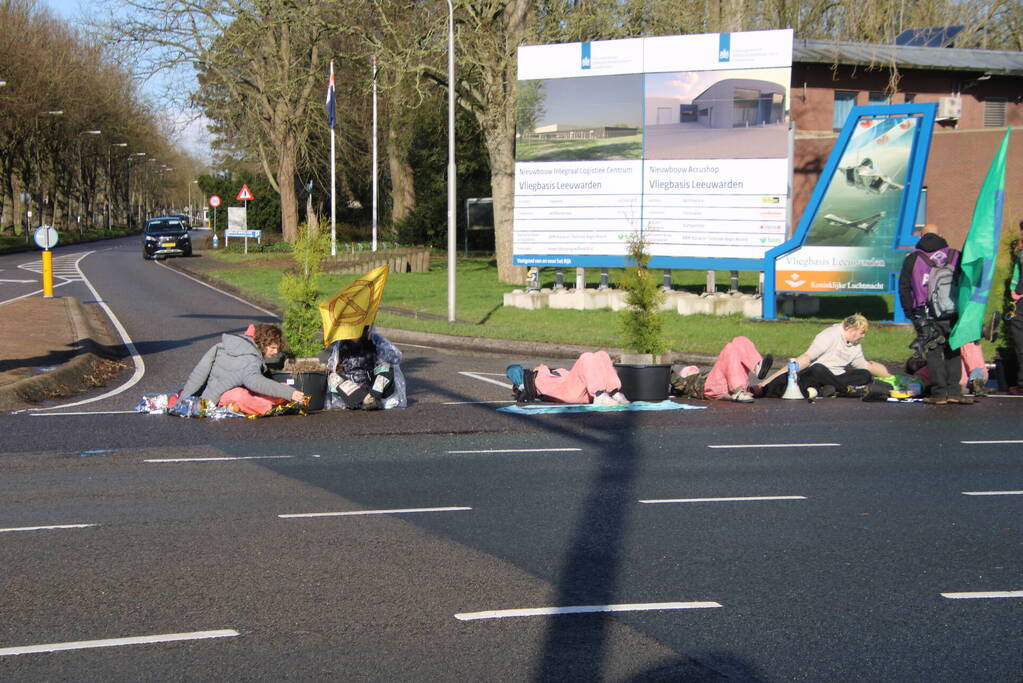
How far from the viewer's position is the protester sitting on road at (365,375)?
12.7 meters

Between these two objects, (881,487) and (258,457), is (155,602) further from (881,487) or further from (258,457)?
(881,487)

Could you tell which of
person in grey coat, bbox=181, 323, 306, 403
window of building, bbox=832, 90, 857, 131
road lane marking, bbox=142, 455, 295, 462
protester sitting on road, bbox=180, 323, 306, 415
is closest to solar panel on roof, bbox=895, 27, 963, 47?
window of building, bbox=832, 90, 857, 131

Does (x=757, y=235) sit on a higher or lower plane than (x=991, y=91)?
lower

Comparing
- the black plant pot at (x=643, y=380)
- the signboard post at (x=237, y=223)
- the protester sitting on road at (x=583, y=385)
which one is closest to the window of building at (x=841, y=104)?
the signboard post at (x=237, y=223)

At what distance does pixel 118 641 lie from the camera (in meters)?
5.06

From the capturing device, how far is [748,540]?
684 centimetres

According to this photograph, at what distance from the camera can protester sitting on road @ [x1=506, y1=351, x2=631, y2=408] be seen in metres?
13.0

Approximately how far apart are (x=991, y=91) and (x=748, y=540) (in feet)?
130

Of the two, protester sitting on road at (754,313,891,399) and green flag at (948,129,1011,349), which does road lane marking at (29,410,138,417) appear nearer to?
protester sitting on road at (754,313,891,399)

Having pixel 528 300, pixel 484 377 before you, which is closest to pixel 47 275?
pixel 528 300

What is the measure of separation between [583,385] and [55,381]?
6882 millimetres

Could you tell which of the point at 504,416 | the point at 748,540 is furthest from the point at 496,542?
the point at 504,416

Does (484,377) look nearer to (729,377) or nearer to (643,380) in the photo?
(643,380)

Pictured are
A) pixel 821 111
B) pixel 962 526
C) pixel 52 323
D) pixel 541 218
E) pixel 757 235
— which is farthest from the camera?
pixel 821 111
